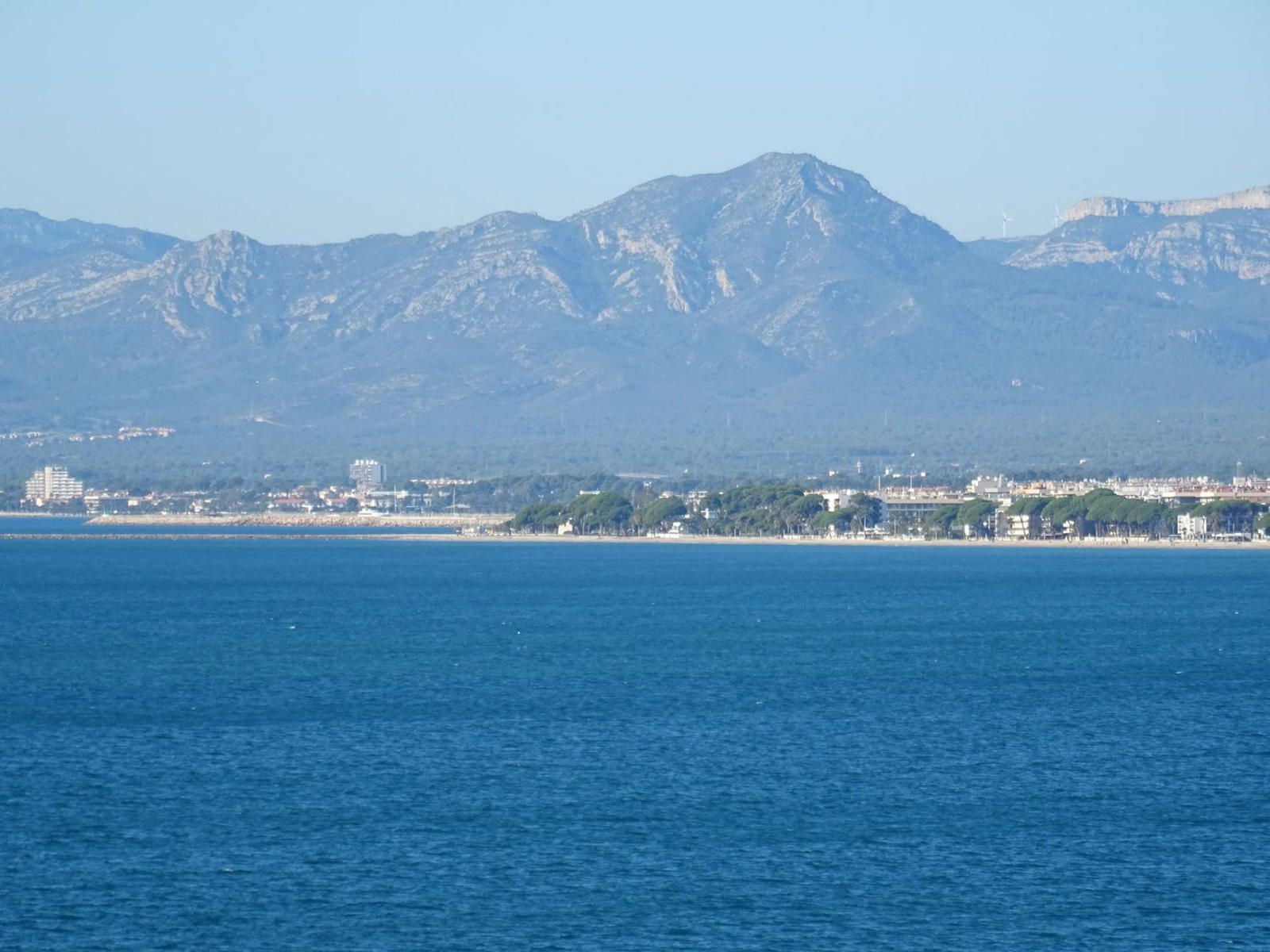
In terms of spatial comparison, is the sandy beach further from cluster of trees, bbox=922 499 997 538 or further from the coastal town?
cluster of trees, bbox=922 499 997 538

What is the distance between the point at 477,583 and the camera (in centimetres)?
8806

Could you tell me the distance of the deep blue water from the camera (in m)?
23.7

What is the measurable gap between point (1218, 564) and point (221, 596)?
160 feet

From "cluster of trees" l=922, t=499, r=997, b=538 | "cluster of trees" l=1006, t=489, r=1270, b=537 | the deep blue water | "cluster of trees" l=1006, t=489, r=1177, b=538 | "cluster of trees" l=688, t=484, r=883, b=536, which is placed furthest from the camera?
"cluster of trees" l=688, t=484, r=883, b=536

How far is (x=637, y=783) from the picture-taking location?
3153 cm

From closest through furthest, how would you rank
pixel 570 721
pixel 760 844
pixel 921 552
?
pixel 760 844 < pixel 570 721 < pixel 921 552

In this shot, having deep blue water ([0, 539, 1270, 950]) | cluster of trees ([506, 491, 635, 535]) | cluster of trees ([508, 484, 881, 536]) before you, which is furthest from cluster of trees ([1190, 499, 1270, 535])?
deep blue water ([0, 539, 1270, 950])

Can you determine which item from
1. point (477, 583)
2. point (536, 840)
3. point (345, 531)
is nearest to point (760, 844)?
point (536, 840)

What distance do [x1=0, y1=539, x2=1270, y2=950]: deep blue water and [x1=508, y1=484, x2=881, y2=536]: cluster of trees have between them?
76749mm

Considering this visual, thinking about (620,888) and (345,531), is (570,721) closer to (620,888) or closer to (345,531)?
(620,888)

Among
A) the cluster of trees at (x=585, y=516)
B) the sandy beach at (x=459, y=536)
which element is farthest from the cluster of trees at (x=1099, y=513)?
the cluster of trees at (x=585, y=516)

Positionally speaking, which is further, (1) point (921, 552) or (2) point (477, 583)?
(1) point (921, 552)

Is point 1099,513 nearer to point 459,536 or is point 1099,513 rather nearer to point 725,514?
point 725,514

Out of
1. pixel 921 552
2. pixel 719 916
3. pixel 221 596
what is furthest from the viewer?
pixel 921 552
